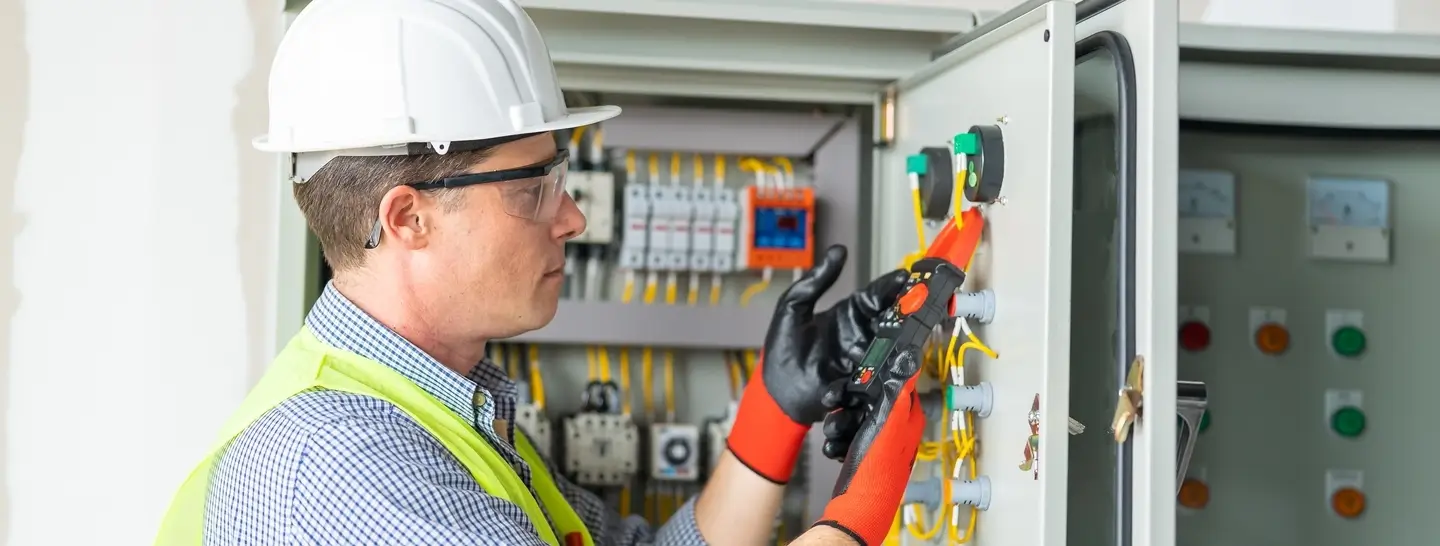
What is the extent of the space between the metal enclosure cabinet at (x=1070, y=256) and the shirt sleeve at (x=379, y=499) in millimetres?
456

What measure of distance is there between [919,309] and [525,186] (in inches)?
16.0

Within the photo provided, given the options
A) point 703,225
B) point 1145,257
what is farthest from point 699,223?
point 1145,257

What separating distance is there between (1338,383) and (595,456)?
3.71 feet

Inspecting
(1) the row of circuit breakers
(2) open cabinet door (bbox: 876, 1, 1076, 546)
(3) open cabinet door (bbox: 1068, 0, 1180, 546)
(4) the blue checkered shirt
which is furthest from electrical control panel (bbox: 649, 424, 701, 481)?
(3) open cabinet door (bbox: 1068, 0, 1180, 546)

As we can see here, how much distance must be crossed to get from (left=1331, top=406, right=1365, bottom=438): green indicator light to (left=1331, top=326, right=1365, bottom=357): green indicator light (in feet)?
0.28

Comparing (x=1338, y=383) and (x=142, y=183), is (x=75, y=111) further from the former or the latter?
(x=1338, y=383)

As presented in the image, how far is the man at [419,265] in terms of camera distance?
0.96 metres

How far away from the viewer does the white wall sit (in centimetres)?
134

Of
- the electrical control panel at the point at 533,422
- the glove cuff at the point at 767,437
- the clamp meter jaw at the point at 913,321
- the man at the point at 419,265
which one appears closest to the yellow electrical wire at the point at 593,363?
the electrical control panel at the point at 533,422

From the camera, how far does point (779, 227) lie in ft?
5.55

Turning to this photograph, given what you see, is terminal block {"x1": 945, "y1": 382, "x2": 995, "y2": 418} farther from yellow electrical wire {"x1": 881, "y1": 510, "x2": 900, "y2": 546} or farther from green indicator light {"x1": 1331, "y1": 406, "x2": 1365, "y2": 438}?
green indicator light {"x1": 1331, "y1": 406, "x2": 1365, "y2": 438}

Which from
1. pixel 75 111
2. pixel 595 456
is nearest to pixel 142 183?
pixel 75 111

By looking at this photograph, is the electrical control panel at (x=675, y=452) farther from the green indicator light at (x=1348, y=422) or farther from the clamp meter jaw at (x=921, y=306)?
the green indicator light at (x=1348, y=422)

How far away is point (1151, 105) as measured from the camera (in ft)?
2.98
